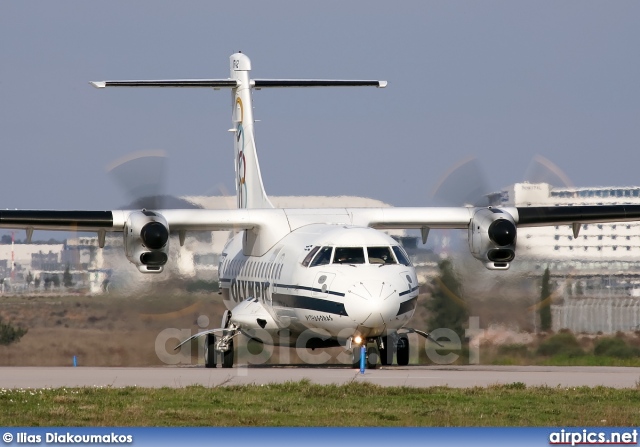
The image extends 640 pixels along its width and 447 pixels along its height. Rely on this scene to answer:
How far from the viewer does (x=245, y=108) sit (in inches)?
1206

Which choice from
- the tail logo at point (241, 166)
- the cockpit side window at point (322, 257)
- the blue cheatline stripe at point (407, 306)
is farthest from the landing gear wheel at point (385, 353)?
the tail logo at point (241, 166)

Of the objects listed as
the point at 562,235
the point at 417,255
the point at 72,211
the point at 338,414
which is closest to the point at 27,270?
the point at 72,211

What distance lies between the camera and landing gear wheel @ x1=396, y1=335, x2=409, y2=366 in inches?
1020

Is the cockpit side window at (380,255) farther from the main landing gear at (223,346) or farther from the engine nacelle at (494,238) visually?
the main landing gear at (223,346)

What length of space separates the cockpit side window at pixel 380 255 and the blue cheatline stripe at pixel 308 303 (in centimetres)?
105

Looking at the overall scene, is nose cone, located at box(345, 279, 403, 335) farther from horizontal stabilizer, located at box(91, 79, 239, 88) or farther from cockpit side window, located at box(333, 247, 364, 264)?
horizontal stabilizer, located at box(91, 79, 239, 88)

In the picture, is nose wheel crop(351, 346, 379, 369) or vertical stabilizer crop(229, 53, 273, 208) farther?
vertical stabilizer crop(229, 53, 273, 208)

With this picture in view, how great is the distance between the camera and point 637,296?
3045 centimetres

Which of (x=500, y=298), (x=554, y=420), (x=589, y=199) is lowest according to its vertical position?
(x=554, y=420)

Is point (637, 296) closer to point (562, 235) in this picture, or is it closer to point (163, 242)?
point (562, 235)

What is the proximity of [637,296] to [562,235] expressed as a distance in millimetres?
2239

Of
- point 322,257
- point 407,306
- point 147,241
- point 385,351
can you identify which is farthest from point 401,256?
point 147,241

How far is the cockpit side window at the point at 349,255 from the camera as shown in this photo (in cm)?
2202

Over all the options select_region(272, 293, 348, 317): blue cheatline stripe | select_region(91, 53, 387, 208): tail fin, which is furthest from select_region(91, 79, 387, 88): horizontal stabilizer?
select_region(272, 293, 348, 317): blue cheatline stripe
